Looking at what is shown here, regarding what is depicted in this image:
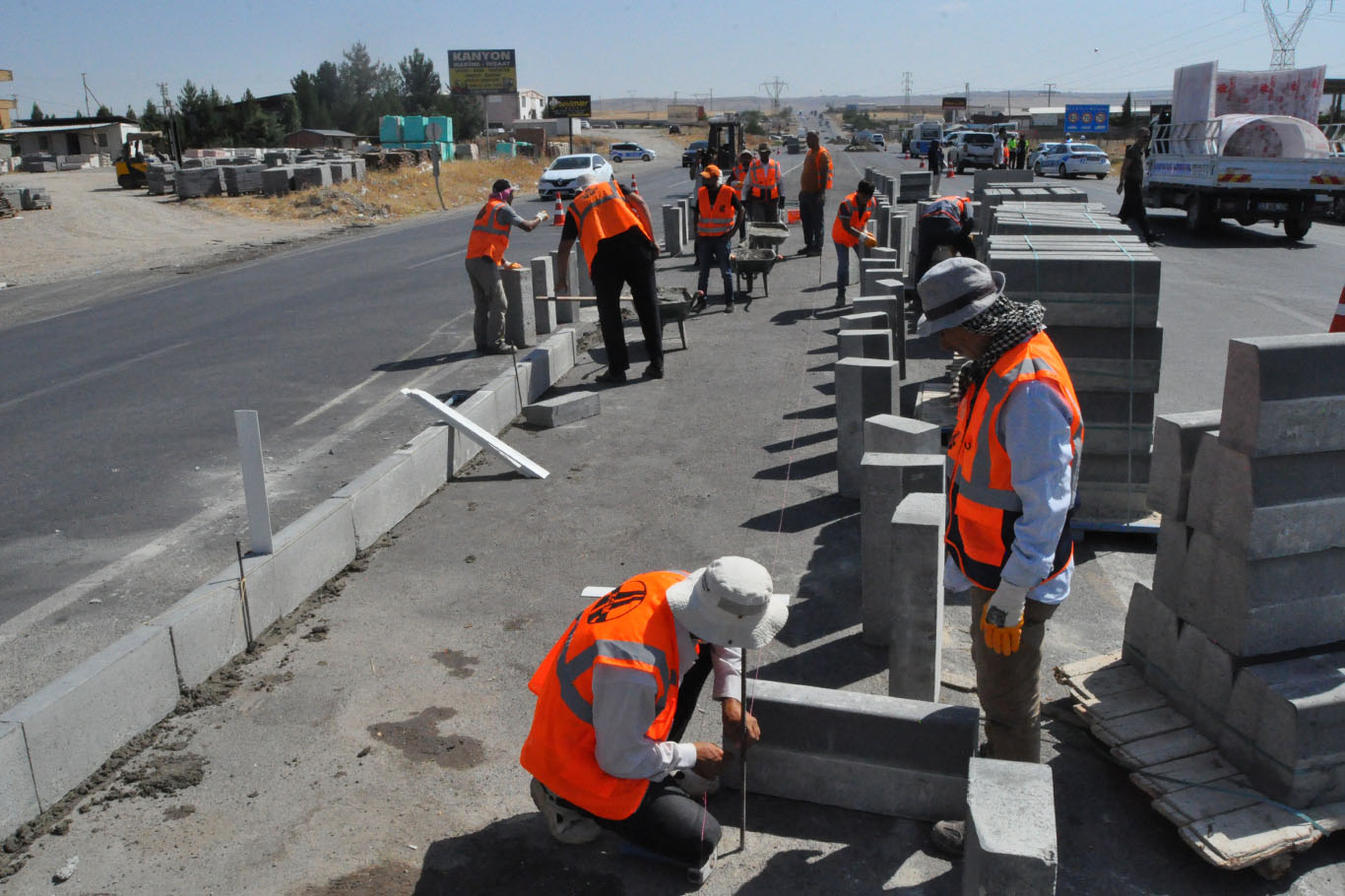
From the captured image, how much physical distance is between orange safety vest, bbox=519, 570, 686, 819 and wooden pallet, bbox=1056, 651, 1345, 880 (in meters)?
1.80

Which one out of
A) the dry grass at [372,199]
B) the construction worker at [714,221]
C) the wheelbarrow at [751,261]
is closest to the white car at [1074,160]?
the dry grass at [372,199]

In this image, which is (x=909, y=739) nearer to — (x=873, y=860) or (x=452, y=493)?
(x=873, y=860)

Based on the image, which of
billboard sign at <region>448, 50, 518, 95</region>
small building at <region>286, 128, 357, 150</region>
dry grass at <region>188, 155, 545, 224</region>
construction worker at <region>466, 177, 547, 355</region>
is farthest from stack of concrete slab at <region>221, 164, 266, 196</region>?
billboard sign at <region>448, 50, 518, 95</region>

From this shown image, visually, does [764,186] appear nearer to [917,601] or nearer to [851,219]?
[851,219]

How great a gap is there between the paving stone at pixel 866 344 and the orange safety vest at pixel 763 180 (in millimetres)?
12794

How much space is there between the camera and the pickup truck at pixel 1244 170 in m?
20.6

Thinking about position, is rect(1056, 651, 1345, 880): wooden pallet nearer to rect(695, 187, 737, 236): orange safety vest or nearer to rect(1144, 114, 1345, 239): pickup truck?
rect(695, 187, 737, 236): orange safety vest

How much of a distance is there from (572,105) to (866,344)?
74474 millimetres

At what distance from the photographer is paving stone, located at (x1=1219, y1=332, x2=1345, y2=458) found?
3848 mm

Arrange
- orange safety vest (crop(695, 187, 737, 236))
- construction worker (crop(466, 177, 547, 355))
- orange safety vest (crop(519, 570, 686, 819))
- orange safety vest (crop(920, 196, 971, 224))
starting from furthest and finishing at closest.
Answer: orange safety vest (crop(695, 187, 737, 236)), construction worker (crop(466, 177, 547, 355)), orange safety vest (crop(920, 196, 971, 224)), orange safety vest (crop(519, 570, 686, 819))

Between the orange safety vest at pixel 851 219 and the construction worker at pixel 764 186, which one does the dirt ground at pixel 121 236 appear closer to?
the construction worker at pixel 764 186

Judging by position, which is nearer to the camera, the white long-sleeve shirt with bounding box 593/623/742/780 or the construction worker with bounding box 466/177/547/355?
the white long-sleeve shirt with bounding box 593/623/742/780

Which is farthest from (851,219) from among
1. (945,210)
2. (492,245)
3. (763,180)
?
(763,180)

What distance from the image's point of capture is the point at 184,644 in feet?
15.7
